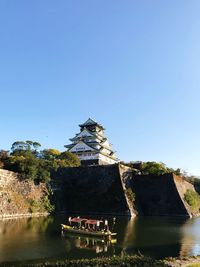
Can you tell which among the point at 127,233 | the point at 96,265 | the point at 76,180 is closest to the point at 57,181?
the point at 76,180

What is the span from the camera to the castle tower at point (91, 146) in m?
55.0

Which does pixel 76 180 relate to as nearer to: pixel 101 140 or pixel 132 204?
pixel 132 204

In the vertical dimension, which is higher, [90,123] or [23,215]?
[90,123]

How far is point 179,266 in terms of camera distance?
38.8 ft

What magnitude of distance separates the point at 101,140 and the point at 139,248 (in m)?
43.2

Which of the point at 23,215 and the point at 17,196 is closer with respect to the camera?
the point at 23,215

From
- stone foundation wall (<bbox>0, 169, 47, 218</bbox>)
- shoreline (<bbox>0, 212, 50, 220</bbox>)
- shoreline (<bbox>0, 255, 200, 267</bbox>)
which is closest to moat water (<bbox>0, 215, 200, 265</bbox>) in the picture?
shoreline (<bbox>0, 255, 200, 267</bbox>)

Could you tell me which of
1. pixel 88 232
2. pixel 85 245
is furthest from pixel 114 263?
pixel 88 232

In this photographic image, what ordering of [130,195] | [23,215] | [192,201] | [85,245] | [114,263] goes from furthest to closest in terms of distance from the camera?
1. [192,201]
2. [130,195]
3. [23,215]
4. [85,245]
5. [114,263]

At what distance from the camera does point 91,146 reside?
5612cm

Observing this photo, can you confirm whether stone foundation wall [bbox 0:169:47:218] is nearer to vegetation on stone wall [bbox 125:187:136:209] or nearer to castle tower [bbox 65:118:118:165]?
vegetation on stone wall [bbox 125:187:136:209]

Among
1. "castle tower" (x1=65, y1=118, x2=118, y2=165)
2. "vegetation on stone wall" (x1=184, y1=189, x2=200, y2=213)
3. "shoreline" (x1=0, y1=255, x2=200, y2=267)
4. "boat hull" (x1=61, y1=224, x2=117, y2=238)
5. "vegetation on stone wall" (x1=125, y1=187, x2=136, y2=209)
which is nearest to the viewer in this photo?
"shoreline" (x1=0, y1=255, x2=200, y2=267)

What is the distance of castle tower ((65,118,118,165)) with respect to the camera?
180 feet

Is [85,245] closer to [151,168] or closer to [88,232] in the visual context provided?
[88,232]
